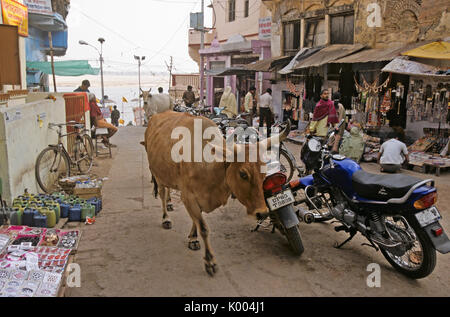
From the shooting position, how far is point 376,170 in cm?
918

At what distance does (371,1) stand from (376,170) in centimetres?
562

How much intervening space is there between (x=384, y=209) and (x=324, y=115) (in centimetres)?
536

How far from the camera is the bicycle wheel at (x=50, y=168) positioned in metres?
6.34

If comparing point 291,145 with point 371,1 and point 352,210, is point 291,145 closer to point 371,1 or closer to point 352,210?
point 371,1

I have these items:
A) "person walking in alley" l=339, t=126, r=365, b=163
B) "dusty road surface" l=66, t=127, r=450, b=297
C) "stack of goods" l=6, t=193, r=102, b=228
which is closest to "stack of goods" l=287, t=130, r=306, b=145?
"person walking in alley" l=339, t=126, r=365, b=163

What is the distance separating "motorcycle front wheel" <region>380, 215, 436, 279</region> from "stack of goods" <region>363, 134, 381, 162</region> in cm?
603

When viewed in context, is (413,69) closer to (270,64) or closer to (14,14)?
(270,64)

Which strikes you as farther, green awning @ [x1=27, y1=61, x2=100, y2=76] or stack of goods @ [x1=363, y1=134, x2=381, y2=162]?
green awning @ [x1=27, y1=61, x2=100, y2=76]

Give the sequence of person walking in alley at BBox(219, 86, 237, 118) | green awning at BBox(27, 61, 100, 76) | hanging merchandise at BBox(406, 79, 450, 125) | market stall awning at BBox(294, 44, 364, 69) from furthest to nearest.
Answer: green awning at BBox(27, 61, 100, 76) → person walking in alley at BBox(219, 86, 237, 118) → market stall awning at BBox(294, 44, 364, 69) → hanging merchandise at BBox(406, 79, 450, 125)

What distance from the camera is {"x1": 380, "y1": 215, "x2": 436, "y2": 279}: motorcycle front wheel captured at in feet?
12.3

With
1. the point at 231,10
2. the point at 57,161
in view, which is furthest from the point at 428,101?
the point at 231,10

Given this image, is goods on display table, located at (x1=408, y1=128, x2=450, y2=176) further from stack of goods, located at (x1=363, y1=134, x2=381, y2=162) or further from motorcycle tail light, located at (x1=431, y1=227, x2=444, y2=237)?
motorcycle tail light, located at (x1=431, y1=227, x2=444, y2=237)

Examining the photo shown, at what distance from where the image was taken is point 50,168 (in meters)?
7.11
